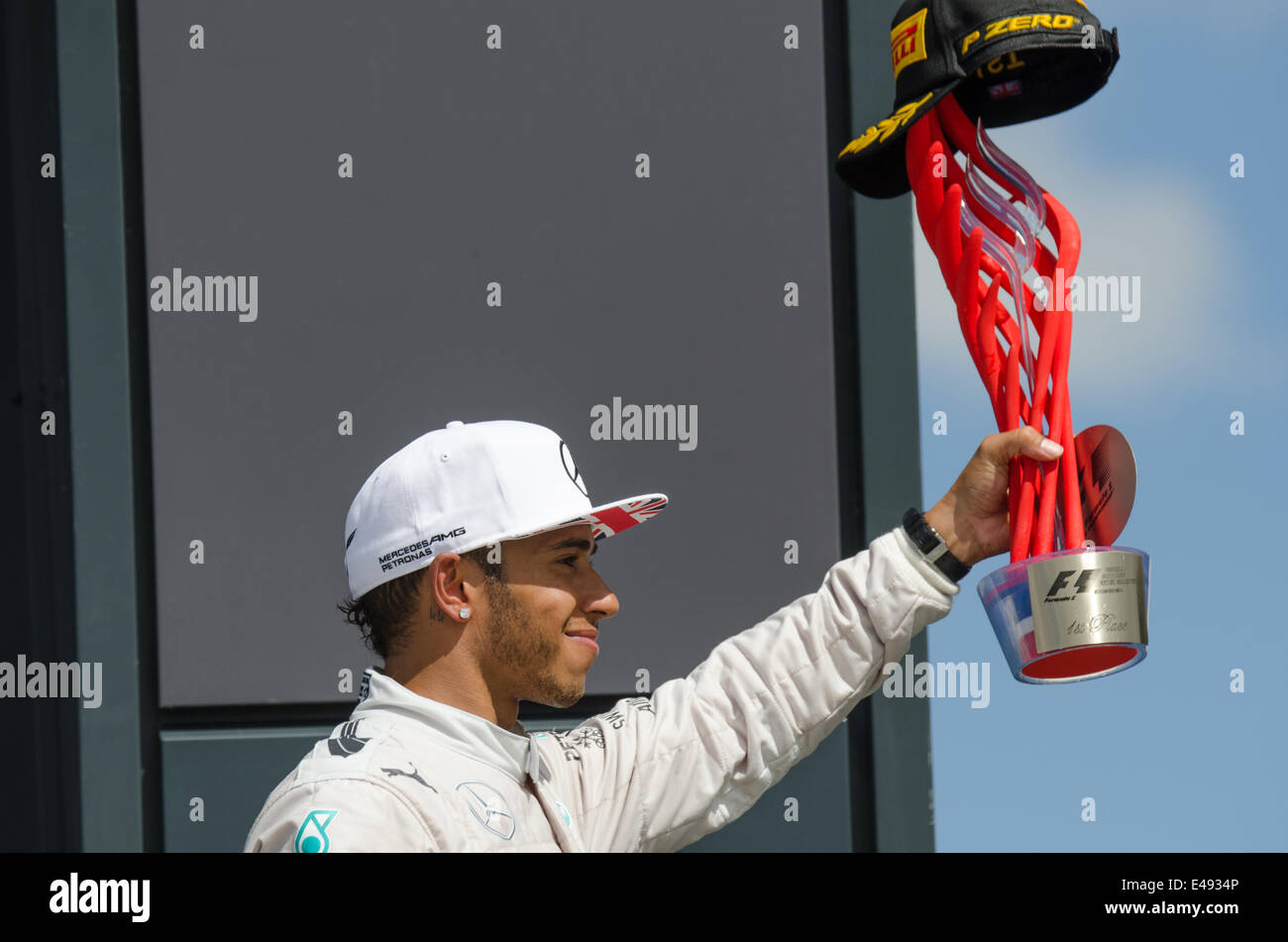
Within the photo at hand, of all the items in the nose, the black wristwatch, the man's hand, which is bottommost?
the nose

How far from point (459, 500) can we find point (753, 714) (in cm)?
65

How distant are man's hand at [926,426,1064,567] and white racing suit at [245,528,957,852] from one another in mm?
65

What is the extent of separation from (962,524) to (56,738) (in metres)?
1.97

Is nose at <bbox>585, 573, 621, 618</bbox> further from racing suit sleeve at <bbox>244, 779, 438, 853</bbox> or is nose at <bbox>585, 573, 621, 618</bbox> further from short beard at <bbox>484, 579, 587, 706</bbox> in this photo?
racing suit sleeve at <bbox>244, 779, 438, 853</bbox>

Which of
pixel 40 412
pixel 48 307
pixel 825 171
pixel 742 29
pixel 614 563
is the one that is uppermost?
pixel 742 29

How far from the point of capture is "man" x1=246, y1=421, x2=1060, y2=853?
218 centimetres

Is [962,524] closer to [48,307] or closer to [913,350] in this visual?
[913,350]

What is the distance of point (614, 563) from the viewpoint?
3020 millimetres

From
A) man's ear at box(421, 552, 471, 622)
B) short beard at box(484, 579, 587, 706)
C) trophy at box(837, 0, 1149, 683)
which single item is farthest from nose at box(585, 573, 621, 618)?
trophy at box(837, 0, 1149, 683)

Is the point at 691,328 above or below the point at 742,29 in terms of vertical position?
below

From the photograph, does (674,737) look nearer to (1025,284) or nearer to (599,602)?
(599,602)

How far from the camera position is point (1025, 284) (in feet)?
7.40
